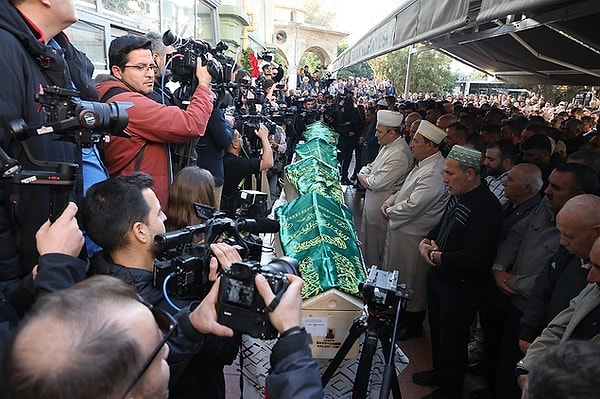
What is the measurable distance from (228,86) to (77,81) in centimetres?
186

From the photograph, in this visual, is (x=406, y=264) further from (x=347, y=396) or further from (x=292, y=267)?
(x=292, y=267)

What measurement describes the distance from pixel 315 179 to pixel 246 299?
3.41 meters

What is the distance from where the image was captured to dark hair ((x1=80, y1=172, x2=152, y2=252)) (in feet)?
5.56

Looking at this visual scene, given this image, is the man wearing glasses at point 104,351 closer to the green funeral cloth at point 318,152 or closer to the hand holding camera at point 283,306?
the hand holding camera at point 283,306

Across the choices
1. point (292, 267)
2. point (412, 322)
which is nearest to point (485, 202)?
point (412, 322)

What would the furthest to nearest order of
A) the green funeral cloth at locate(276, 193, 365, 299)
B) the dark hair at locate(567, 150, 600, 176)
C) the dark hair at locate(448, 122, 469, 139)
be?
the dark hair at locate(448, 122, 469, 139) < the dark hair at locate(567, 150, 600, 176) < the green funeral cloth at locate(276, 193, 365, 299)

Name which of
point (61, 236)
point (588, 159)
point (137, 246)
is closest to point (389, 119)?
point (588, 159)

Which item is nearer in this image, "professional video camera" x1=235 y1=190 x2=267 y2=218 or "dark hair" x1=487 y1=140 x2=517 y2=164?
"professional video camera" x1=235 y1=190 x2=267 y2=218

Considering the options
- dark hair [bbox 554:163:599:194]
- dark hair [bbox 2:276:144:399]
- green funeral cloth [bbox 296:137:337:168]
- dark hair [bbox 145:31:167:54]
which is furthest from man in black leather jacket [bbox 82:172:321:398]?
green funeral cloth [bbox 296:137:337:168]

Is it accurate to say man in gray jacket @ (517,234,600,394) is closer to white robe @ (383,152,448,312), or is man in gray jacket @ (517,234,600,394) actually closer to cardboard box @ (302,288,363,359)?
cardboard box @ (302,288,363,359)

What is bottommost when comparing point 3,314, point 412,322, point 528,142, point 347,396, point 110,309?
point 412,322

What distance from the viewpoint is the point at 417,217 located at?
389 centimetres

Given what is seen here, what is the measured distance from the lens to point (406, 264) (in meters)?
4.00

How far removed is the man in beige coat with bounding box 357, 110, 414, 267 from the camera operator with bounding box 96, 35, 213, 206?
2.64m
